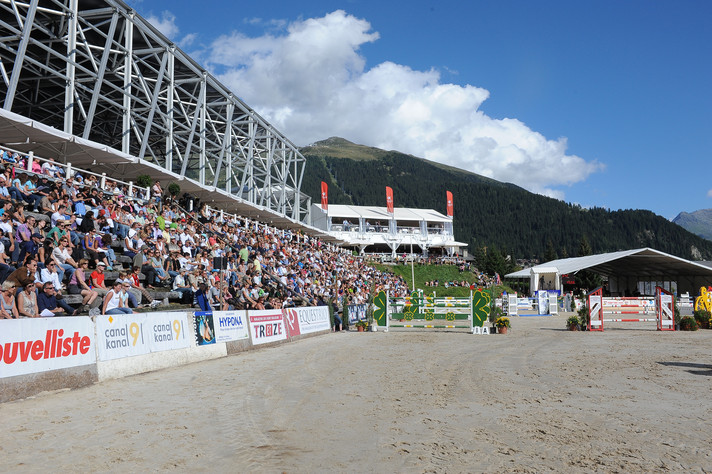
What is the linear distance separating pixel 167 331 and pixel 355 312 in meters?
15.6

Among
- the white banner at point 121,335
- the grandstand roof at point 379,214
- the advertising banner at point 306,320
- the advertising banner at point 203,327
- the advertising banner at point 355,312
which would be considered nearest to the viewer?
the white banner at point 121,335

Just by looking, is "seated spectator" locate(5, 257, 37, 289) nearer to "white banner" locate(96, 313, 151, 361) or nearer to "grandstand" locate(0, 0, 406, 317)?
"grandstand" locate(0, 0, 406, 317)

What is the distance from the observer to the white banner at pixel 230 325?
14.2 meters

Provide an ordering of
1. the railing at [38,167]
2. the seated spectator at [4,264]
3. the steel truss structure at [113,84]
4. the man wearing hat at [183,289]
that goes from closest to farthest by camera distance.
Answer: the seated spectator at [4,264]
the railing at [38,167]
the man wearing hat at [183,289]
the steel truss structure at [113,84]

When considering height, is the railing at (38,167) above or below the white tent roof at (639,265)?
above

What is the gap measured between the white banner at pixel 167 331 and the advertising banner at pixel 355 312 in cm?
1327

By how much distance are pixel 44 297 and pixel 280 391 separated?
17.8ft

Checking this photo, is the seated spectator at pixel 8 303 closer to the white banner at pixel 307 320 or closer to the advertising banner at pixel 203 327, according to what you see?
the advertising banner at pixel 203 327

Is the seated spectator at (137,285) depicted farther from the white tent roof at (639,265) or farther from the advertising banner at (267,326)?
the white tent roof at (639,265)

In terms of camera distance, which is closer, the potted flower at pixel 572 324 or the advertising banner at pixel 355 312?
the potted flower at pixel 572 324

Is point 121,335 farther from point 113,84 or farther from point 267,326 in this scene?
point 113,84

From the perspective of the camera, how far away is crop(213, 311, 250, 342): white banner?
557 inches

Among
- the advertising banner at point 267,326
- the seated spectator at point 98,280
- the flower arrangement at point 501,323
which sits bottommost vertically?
the flower arrangement at point 501,323

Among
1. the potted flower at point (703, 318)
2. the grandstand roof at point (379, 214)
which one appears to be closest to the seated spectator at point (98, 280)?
the potted flower at point (703, 318)
